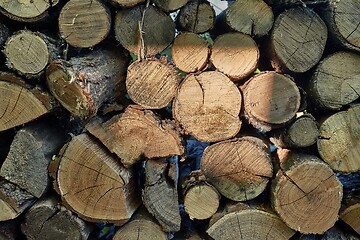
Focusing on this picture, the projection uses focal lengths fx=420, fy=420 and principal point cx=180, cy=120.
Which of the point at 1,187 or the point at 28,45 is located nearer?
the point at 28,45

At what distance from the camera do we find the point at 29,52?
6.52 feet

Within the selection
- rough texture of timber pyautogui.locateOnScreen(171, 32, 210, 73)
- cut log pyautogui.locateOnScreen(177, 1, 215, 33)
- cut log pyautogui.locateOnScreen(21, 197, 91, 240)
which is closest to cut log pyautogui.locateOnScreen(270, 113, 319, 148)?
rough texture of timber pyautogui.locateOnScreen(171, 32, 210, 73)

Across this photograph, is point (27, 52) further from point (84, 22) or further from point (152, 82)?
point (152, 82)

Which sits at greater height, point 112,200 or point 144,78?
point 144,78

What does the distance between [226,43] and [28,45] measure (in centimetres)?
94

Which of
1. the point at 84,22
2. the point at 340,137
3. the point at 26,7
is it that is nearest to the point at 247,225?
the point at 340,137

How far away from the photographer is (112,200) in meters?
2.09

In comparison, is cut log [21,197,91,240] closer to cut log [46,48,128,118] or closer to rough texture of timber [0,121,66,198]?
rough texture of timber [0,121,66,198]

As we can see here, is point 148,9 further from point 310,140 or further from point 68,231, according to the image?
point 68,231

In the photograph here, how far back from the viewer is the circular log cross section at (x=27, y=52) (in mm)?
1979

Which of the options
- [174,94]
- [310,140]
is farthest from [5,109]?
[310,140]

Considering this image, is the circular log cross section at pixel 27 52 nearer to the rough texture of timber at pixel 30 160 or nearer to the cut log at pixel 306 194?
the rough texture of timber at pixel 30 160

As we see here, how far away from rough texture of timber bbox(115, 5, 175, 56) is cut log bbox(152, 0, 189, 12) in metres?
0.03

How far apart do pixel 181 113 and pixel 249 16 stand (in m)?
0.57
